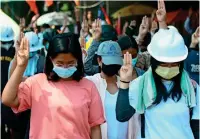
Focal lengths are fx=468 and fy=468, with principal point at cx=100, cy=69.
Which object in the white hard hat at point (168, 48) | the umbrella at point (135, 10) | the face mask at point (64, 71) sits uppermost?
the white hard hat at point (168, 48)

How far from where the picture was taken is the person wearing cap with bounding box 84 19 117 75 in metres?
4.83

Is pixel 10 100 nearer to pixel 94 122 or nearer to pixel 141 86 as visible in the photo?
pixel 94 122

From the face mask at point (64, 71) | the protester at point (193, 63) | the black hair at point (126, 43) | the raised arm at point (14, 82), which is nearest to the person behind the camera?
the raised arm at point (14, 82)

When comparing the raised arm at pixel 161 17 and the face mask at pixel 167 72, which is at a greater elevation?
the raised arm at pixel 161 17

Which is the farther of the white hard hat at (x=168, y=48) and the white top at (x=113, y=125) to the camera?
the white top at (x=113, y=125)

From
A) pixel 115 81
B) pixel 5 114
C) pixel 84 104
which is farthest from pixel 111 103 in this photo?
pixel 5 114

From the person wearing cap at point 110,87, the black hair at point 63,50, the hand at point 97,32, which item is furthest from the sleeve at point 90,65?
the black hair at point 63,50

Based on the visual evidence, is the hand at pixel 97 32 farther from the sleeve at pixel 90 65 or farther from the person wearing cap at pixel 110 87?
the person wearing cap at pixel 110 87

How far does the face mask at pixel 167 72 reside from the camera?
323cm

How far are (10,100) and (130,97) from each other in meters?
0.82

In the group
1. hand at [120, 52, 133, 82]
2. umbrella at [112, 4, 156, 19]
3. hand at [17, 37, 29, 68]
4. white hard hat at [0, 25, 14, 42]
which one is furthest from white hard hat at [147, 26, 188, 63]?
umbrella at [112, 4, 156, 19]

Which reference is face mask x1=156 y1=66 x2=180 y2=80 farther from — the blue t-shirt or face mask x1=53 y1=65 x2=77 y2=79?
the blue t-shirt

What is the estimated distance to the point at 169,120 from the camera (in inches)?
126

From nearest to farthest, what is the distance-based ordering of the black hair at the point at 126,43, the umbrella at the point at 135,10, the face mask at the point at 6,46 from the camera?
the black hair at the point at 126,43 → the face mask at the point at 6,46 → the umbrella at the point at 135,10
